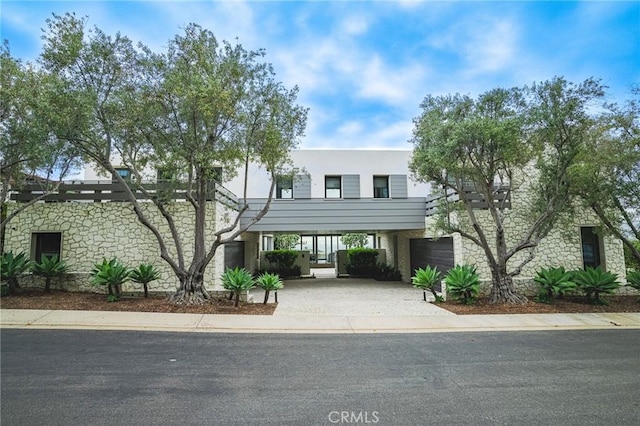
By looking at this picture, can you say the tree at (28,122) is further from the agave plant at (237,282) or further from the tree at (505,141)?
the tree at (505,141)

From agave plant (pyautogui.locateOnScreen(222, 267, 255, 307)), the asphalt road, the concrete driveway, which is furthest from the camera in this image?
the concrete driveway

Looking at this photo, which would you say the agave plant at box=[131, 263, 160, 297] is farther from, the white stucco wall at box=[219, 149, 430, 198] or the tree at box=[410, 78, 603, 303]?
the tree at box=[410, 78, 603, 303]

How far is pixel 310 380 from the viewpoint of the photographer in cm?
460

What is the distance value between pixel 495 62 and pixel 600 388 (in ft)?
31.2

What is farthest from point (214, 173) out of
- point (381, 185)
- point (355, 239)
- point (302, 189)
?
point (355, 239)

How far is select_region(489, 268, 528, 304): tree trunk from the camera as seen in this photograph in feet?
33.8

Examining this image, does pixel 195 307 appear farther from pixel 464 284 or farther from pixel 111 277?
pixel 464 284

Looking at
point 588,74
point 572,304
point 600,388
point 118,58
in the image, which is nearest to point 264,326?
point 600,388

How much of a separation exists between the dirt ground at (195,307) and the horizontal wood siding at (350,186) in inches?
298

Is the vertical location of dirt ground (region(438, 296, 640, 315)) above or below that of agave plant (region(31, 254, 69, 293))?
below

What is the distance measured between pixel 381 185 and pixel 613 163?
30.6 feet

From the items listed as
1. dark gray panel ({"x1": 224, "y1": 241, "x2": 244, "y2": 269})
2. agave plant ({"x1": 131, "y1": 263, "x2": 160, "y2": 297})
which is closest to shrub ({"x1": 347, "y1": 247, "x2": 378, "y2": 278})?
dark gray panel ({"x1": 224, "y1": 241, "x2": 244, "y2": 269})

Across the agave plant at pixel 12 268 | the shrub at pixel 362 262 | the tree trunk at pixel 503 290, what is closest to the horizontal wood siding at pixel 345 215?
the tree trunk at pixel 503 290

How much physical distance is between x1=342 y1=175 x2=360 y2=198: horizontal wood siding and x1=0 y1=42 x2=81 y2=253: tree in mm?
10715
